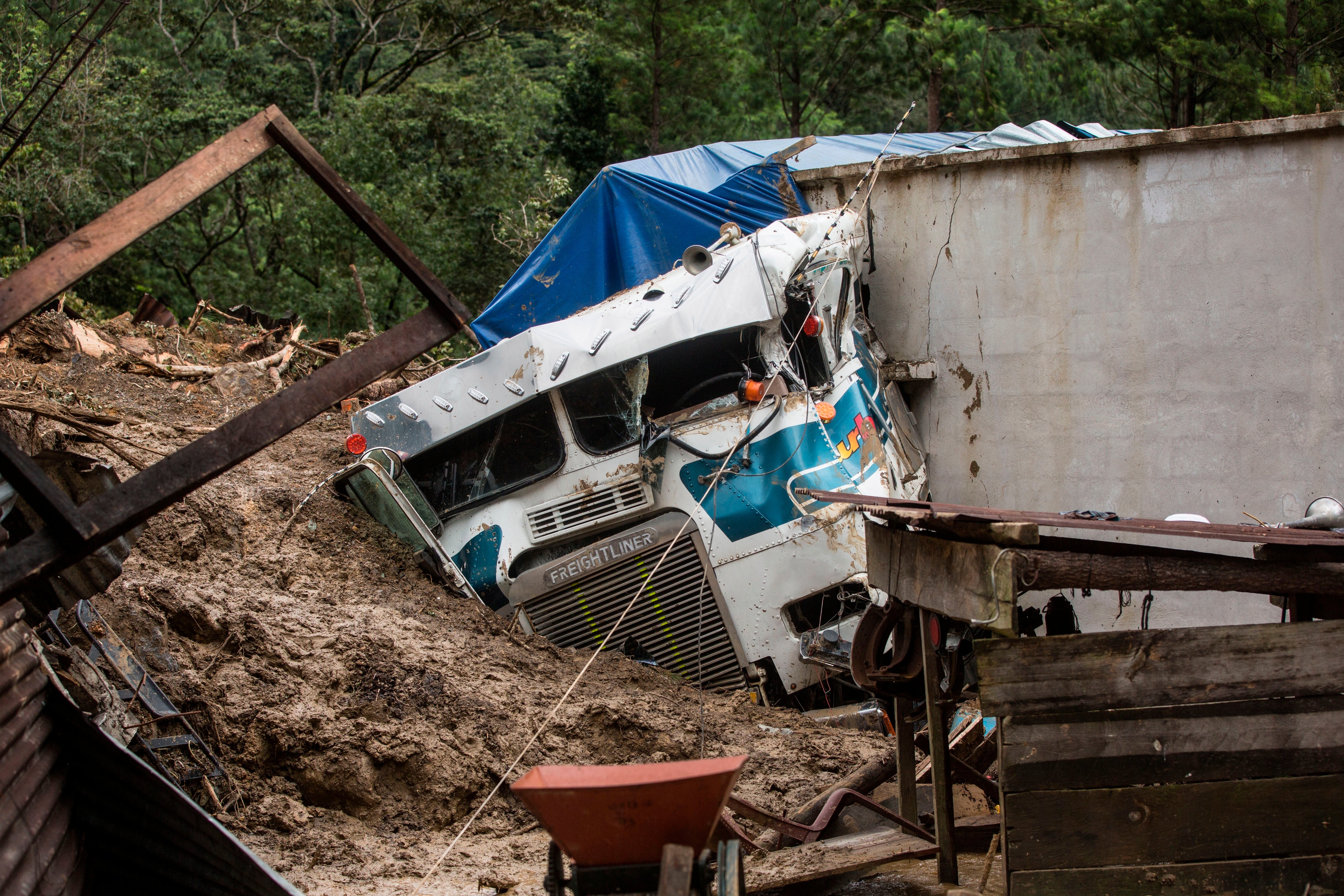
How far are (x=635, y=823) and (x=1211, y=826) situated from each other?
6.17ft

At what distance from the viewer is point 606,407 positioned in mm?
6797

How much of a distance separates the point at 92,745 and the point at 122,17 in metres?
19.5

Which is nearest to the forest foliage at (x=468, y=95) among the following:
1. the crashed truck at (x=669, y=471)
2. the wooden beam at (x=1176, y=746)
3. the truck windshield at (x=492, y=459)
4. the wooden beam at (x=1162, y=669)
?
the truck windshield at (x=492, y=459)

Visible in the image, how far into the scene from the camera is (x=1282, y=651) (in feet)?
11.1

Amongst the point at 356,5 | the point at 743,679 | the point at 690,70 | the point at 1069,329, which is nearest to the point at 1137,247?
the point at 1069,329

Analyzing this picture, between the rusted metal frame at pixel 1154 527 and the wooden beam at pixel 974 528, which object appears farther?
the rusted metal frame at pixel 1154 527

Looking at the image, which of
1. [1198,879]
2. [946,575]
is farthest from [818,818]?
[1198,879]

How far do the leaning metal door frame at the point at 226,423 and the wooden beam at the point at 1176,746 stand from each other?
90.0 inches

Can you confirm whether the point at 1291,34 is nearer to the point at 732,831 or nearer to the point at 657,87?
the point at 657,87

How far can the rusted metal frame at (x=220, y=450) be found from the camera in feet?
8.23

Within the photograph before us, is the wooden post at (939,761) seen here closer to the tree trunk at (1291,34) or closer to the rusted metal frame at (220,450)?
the rusted metal frame at (220,450)

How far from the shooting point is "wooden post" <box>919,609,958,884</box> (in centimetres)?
396

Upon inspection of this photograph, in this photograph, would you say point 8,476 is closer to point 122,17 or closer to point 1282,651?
point 1282,651

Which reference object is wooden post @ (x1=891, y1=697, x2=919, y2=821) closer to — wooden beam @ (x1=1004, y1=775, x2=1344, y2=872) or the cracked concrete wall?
wooden beam @ (x1=1004, y1=775, x2=1344, y2=872)
